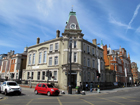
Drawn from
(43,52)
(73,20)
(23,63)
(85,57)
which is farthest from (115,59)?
(23,63)

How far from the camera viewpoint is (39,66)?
105 feet

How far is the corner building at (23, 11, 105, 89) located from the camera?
26.4 meters

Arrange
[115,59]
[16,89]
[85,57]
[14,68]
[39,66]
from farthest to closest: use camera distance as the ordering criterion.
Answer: [115,59] < [14,68] < [39,66] < [85,57] < [16,89]

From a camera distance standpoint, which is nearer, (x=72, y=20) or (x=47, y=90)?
(x=47, y=90)

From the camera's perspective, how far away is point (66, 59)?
2672 cm

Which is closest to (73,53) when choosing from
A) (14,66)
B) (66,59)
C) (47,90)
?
(66,59)

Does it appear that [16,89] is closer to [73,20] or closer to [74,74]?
[74,74]

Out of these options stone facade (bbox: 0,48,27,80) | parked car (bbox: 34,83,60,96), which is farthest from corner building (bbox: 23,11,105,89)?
stone facade (bbox: 0,48,27,80)

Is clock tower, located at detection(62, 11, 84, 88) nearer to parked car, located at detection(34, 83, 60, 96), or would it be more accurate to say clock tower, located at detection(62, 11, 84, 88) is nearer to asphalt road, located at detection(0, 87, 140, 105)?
parked car, located at detection(34, 83, 60, 96)

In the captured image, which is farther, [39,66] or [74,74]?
[39,66]

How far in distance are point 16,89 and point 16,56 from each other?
30546mm

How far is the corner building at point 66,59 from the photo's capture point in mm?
26375

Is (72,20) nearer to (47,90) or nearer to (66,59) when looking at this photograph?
(66,59)

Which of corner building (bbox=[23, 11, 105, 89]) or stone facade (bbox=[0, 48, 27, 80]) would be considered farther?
stone facade (bbox=[0, 48, 27, 80])
